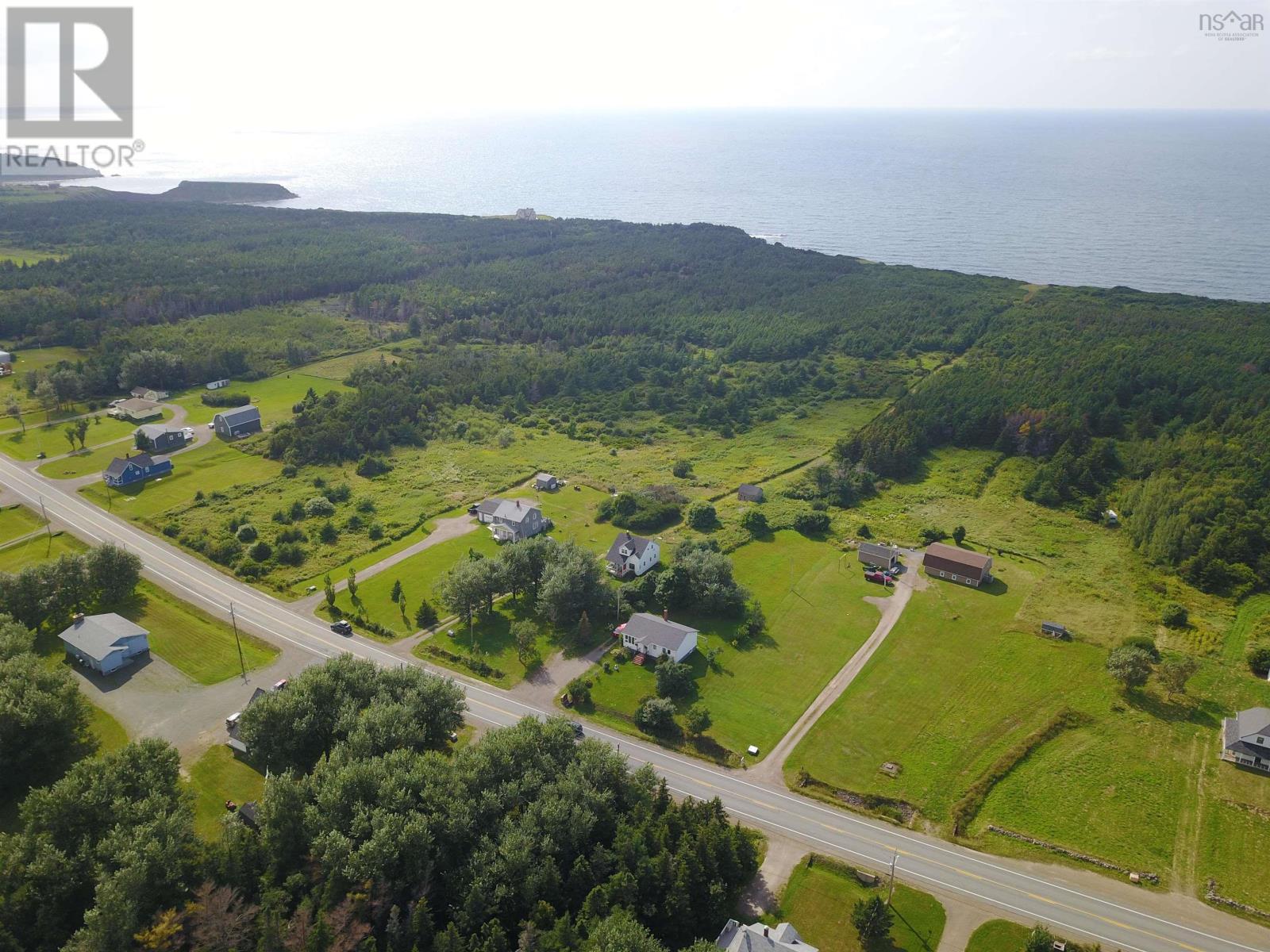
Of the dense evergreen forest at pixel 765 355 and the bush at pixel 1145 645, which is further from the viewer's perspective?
the dense evergreen forest at pixel 765 355

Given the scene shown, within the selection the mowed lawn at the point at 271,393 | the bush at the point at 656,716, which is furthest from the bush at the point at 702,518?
the mowed lawn at the point at 271,393

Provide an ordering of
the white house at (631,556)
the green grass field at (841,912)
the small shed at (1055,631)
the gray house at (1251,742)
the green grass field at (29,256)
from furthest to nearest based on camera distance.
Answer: the green grass field at (29,256) < the white house at (631,556) < the small shed at (1055,631) < the gray house at (1251,742) < the green grass field at (841,912)

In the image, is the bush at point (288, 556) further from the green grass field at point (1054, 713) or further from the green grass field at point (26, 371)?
the green grass field at point (26, 371)

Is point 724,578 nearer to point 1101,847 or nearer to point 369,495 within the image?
point 1101,847

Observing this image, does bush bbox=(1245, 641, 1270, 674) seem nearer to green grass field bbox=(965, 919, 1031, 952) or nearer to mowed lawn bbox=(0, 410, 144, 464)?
green grass field bbox=(965, 919, 1031, 952)

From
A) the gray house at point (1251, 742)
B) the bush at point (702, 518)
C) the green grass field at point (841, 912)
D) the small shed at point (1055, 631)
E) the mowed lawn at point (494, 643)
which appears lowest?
the mowed lawn at point (494, 643)

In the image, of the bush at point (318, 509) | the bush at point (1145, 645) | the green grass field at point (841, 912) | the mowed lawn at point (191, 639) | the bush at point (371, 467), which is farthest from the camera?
the bush at point (371, 467)

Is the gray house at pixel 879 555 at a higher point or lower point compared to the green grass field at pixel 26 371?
higher

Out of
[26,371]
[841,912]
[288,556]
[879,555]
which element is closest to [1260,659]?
[879,555]
